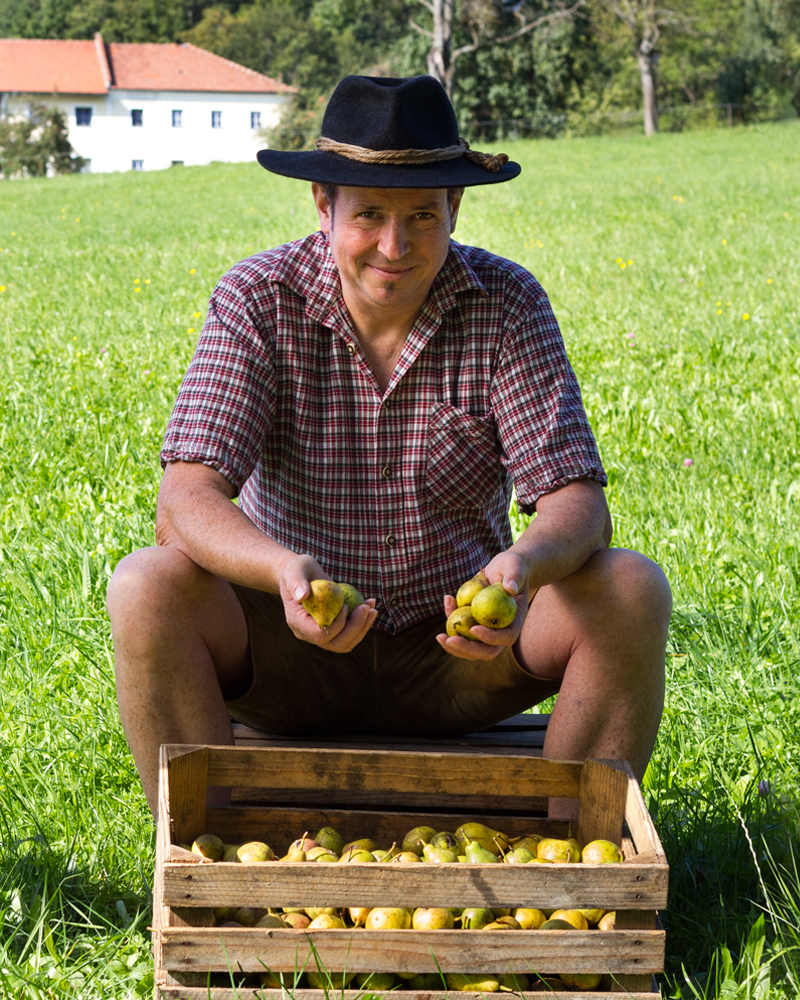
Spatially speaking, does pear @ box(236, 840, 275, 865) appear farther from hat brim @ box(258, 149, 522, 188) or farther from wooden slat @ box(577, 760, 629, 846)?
hat brim @ box(258, 149, 522, 188)

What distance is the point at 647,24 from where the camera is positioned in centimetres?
4103

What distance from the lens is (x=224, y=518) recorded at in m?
2.20

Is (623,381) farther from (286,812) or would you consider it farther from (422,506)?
(286,812)

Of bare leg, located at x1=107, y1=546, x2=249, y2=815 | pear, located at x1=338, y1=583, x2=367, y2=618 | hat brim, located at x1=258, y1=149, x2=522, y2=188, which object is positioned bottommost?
bare leg, located at x1=107, y1=546, x2=249, y2=815

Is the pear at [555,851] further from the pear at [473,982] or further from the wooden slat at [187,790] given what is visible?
the wooden slat at [187,790]

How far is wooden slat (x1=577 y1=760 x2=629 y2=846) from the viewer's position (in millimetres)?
1995

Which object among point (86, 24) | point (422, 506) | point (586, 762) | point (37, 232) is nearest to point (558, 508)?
point (422, 506)

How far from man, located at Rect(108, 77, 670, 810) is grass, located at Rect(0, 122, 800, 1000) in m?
0.34

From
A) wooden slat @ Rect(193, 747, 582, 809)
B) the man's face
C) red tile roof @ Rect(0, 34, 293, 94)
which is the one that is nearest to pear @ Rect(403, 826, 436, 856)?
wooden slat @ Rect(193, 747, 582, 809)

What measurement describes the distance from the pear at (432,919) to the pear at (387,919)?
22 millimetres

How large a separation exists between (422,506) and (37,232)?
635 inches

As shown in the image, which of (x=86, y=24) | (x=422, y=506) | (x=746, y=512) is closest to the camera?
(x=422, y=506)

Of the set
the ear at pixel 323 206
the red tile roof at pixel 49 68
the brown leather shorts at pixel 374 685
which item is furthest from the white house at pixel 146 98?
the brown leather shorts at pixel 374 685

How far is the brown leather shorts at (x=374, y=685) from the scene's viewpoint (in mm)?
2434
